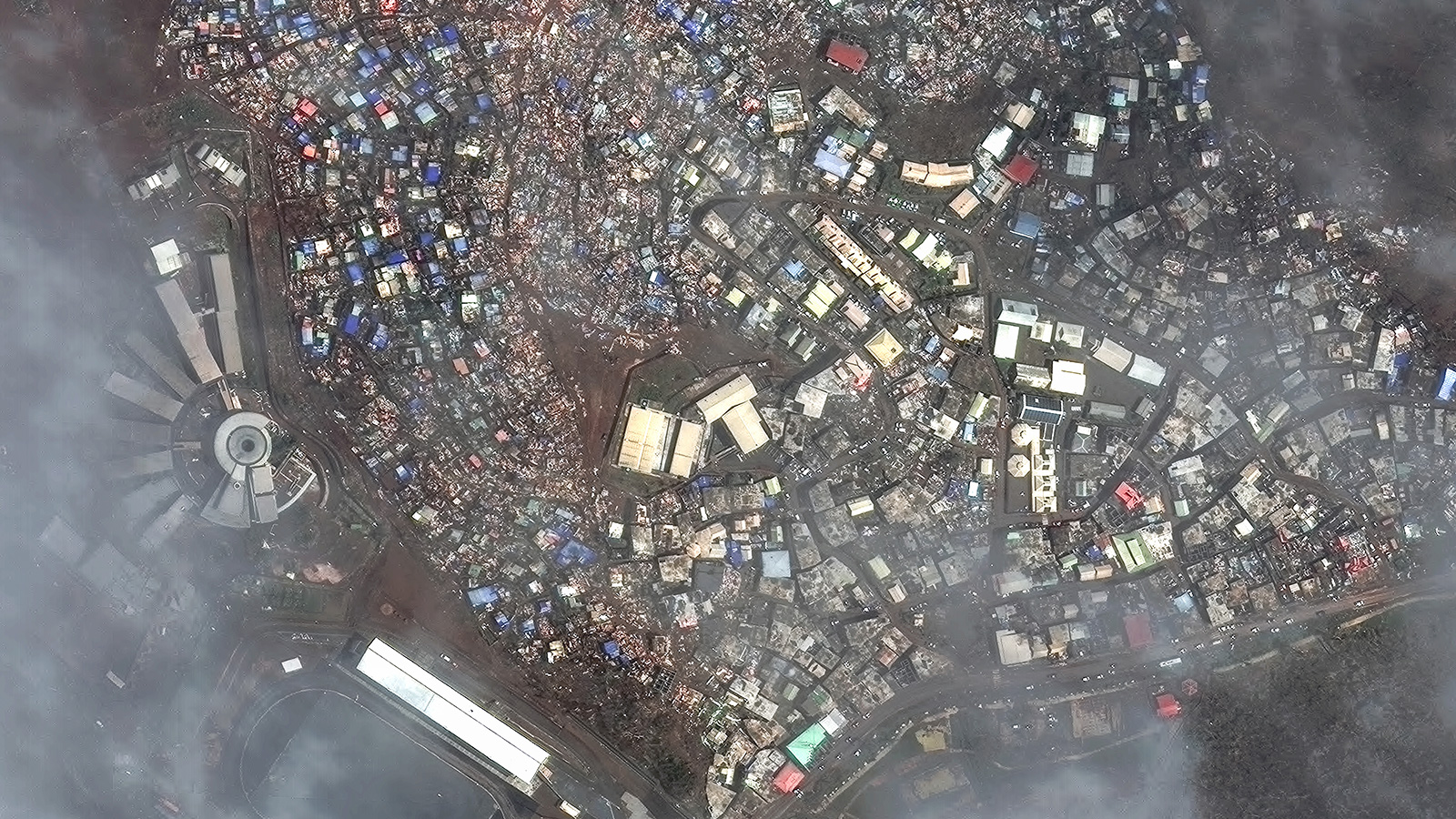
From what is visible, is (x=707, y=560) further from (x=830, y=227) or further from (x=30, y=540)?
(x=30, y=540)

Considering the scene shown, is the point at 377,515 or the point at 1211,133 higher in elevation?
the point at 1211,133

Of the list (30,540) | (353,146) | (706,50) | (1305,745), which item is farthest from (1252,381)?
(30,540)

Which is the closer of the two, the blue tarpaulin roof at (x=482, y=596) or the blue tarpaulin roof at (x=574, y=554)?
the blue tarpaulin roof at (x=482, y=596)

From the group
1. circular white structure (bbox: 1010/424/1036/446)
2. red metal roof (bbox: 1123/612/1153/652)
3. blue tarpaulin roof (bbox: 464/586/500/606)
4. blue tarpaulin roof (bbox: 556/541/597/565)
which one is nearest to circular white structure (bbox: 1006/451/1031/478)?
circular white structure (bbox: 1010/424/1036/446)

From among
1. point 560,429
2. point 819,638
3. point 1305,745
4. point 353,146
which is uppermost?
point 353,146

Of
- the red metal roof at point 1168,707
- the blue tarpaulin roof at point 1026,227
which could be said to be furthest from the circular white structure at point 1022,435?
the red metal roof at point 1168,707

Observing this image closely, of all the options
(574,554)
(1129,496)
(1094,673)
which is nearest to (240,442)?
(574,554)

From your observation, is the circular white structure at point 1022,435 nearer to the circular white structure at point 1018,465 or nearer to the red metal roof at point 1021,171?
the circular white structure at point 1018,465
